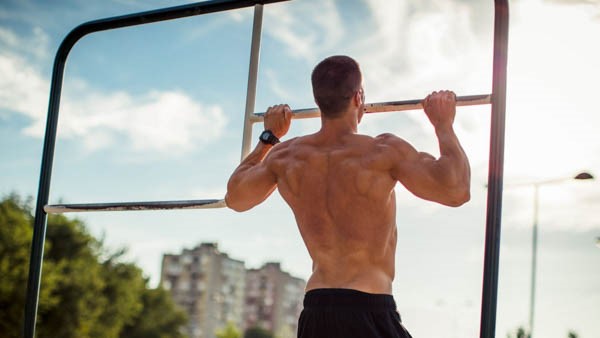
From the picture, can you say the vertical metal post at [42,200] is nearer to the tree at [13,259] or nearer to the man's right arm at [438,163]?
the man's right arm at [438,163]

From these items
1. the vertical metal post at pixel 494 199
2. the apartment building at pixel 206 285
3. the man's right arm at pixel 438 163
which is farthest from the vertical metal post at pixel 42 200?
the apartment building at pixel 206 285

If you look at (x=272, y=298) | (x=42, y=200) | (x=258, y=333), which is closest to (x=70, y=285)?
(x=42, y=200)

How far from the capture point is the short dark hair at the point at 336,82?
3094 millimetres

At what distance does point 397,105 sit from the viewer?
3203 millimetres

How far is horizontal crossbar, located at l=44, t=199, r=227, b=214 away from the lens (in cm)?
359

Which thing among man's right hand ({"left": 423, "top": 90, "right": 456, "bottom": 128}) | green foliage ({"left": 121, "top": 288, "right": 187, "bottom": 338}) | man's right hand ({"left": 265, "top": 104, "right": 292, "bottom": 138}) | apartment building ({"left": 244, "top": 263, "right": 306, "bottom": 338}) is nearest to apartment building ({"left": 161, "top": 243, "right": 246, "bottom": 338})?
apartment building ({"left": 244, "top": 263, "right": 306, "bottom": 338})

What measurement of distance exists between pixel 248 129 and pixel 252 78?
248 millimetres

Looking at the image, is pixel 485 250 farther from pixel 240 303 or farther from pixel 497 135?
pixel 240 303

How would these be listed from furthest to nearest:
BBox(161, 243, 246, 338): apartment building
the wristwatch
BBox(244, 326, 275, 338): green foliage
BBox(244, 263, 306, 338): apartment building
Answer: BBox(244, 263, 306, 338): apartment building, BBox(244, 326, 275, 338): green foliage, BBox(161, 243, 246, 338): apartment building, the wristwatch

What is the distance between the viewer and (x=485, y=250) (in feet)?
9.36

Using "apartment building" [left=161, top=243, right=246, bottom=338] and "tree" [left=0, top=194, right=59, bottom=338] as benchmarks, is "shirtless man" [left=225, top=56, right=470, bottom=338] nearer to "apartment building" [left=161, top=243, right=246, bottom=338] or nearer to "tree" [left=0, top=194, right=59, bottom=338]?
"tree" [left=0, top=194, right=59, bottom=338]

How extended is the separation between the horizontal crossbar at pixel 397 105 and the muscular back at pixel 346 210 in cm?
21

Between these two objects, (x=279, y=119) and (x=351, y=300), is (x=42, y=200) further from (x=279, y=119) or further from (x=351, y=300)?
(x=351, y=300)

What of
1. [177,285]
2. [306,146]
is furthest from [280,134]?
[177,285]
